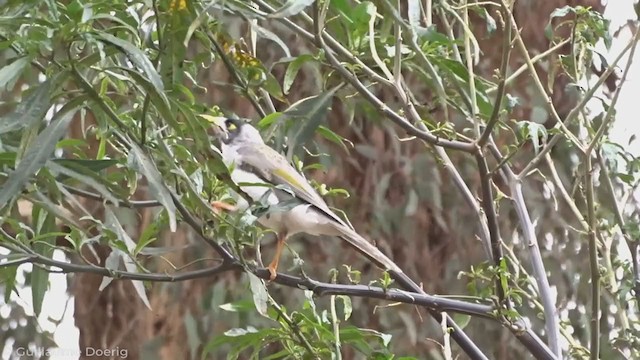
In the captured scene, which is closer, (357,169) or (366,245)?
(366,245)

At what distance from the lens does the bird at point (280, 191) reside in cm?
142

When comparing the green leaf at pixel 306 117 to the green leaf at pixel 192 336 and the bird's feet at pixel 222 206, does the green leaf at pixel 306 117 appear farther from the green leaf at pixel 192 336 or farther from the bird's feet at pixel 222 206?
the green leaf at pixel 192 336

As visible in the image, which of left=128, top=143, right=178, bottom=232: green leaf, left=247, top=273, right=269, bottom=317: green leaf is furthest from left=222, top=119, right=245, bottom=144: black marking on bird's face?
left=128, top=143, right=178, bottom=232: green leaf

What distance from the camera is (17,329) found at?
2.66 m

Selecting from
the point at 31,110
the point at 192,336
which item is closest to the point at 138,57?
the point at 31,110

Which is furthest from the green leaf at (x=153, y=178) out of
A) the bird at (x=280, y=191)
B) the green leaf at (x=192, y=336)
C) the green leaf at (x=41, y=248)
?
the green leaf at (x=192, y=336)

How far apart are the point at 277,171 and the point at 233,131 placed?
233 mm

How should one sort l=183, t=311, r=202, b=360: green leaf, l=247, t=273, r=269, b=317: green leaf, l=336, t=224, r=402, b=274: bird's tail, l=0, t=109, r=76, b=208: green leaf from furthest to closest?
l=183, t=311, r=202, b=360: green leaf
l=336, t=224, r=402, b=274: bird's tail
l=247, t=273, r=269, b=317: green leaf
l=0, t=109, r=76, b=208: green leaf

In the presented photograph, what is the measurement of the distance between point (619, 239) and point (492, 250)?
2.90ft

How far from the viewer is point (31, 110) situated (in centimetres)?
94

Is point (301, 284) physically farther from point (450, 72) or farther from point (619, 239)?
point (619, 239)

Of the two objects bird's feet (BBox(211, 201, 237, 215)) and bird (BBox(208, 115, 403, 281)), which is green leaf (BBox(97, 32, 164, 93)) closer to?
bird's feet (BBox(211, 201, 237, 215))

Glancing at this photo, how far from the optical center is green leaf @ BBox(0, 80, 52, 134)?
94cm

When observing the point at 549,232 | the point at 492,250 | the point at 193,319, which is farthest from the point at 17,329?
the point at 492,250
